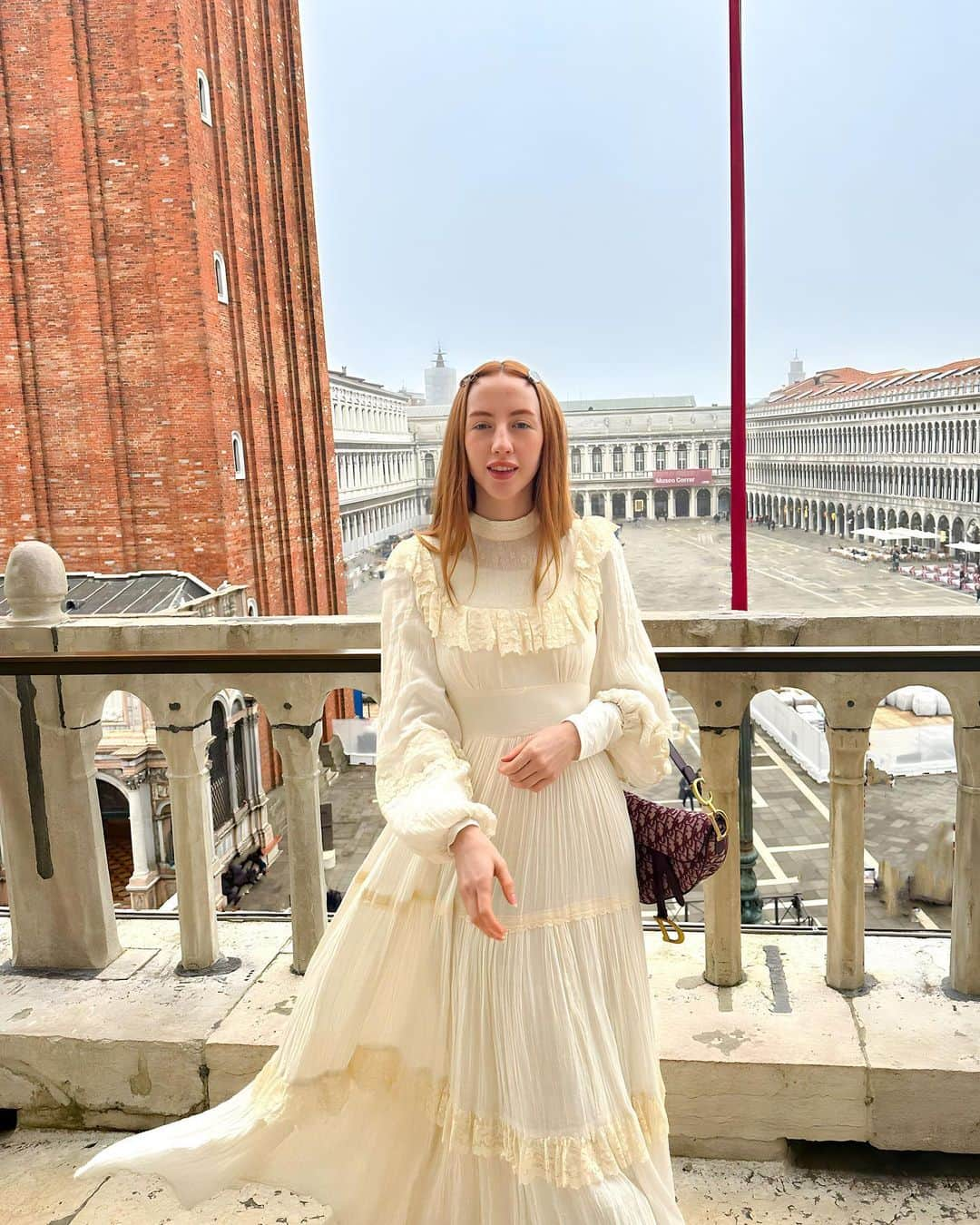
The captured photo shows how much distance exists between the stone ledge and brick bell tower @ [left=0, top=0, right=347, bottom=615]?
16.2 meters

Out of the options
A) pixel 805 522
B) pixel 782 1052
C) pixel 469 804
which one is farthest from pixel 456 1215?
pixel 805 522

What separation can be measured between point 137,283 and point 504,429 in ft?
57.7

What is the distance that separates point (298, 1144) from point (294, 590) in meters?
20.4

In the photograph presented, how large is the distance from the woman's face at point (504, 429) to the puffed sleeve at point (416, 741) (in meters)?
0.16

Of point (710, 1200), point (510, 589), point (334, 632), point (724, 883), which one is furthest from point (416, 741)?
point (710, 1200)

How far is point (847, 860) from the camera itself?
195cm

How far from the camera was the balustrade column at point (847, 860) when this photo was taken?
1.91 m

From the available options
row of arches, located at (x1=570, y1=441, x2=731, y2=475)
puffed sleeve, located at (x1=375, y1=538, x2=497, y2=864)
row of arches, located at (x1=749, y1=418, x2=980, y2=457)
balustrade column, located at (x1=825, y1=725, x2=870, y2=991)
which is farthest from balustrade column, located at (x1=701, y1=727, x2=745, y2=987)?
row of arches, located at (x1=749, y1=418, x2=980, y2=457)

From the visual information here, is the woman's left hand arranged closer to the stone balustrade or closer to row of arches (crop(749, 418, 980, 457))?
the stone balustrade

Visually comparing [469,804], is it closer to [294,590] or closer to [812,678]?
[812,678]

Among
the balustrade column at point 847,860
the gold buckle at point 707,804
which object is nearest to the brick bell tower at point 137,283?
the balustrade column at point 847,860

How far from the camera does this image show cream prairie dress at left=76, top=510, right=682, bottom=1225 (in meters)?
1.29

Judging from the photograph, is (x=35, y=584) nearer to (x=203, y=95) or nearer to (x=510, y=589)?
(x=510, y=589)

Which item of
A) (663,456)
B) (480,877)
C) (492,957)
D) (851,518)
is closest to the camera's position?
(480,877)
